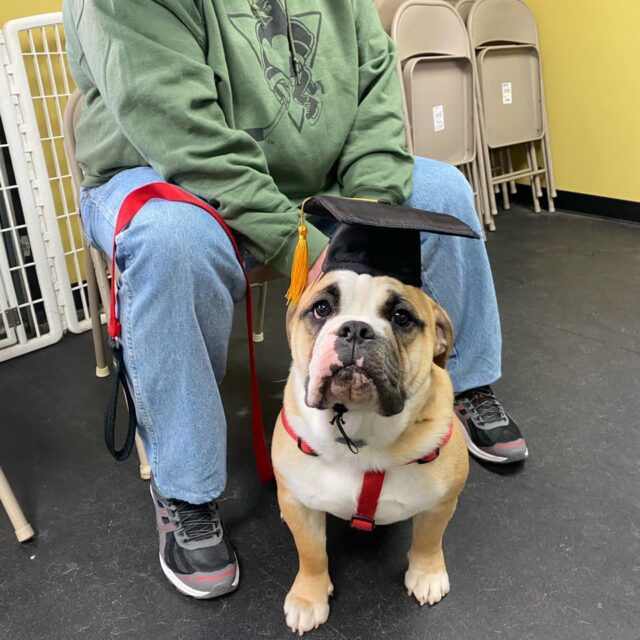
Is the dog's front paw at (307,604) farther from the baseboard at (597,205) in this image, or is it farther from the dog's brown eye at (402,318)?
the baseboard at (597,205)

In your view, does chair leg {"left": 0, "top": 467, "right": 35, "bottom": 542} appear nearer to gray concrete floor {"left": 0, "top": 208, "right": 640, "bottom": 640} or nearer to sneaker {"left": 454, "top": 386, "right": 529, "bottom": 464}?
gray concrete floor {"left": 0, "top": 208, "right": 640, "bottom": 640}

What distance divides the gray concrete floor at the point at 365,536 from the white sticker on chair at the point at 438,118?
118 centimetres

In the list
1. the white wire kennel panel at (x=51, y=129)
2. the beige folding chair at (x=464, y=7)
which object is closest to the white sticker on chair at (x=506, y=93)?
the beige folding chair at (x=464, y=7)

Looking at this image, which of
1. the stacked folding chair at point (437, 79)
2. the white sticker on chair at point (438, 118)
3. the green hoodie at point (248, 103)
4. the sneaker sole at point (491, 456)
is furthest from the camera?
the white sticker on chair at point (438, 118)

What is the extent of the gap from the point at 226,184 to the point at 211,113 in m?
0.12

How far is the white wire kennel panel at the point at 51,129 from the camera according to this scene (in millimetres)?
1630

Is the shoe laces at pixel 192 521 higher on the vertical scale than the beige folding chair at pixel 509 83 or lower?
lower

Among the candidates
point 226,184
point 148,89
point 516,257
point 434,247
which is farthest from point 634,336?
point 148,89

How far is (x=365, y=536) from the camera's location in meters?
1.05

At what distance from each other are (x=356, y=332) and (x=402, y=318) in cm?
10

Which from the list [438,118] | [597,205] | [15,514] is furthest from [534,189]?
[15,514]

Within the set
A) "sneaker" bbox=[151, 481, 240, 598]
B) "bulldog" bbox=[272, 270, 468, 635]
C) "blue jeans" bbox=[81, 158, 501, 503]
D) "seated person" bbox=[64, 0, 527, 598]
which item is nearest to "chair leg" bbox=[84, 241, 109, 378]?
"seated person" bbox=[64, 0, 527, 598]

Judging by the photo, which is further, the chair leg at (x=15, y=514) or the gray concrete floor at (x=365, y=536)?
the chair leg at (x=15, y=514)

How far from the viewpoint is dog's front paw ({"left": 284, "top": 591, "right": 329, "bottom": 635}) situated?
2.90ft
